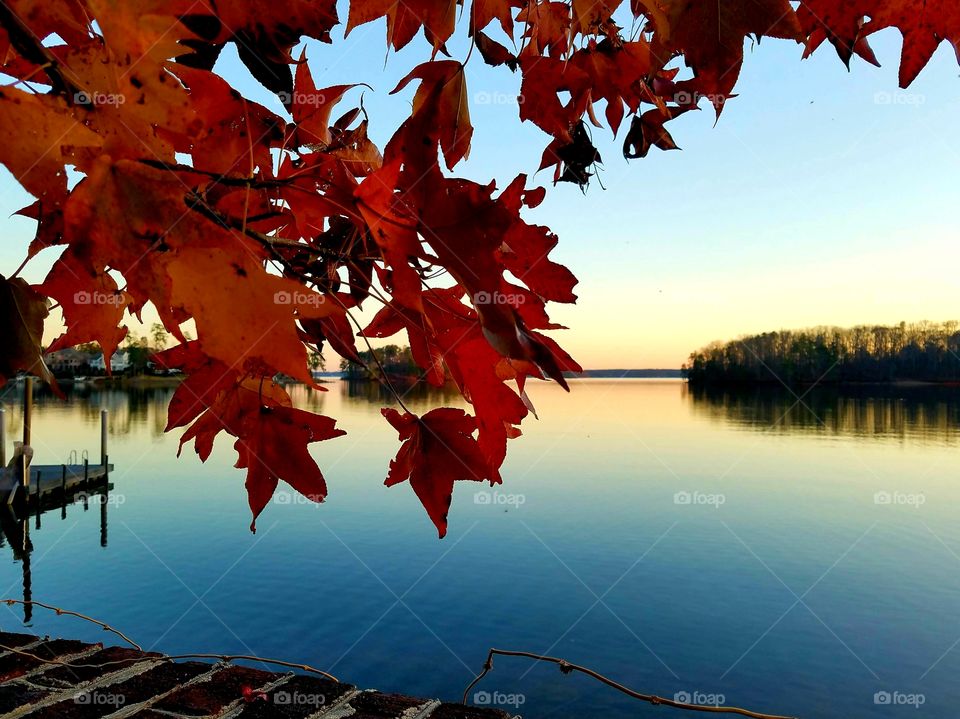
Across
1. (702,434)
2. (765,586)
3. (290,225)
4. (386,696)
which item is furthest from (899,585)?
(702,434)

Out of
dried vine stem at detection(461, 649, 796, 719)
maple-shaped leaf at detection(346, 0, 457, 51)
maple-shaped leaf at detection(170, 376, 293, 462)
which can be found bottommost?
dried vine stem at detection(461, 649, 796, 719)

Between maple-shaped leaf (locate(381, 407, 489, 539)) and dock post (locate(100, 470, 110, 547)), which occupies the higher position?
maple-shaped leaf (locate(381, 407, 489, 539))

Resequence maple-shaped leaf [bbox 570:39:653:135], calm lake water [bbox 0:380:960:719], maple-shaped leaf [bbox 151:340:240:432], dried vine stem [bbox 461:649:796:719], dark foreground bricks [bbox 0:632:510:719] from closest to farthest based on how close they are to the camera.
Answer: maple-shaped leaf [bbox 151:340:240:432]
maple-shaped leaf [bbox 570:39:653:135]
dried vine stem [bbox 461:649:796:719]
dark foreground bricks [bbox 0:632:510:719]
calm lake water [bbox 0:380:960:719]

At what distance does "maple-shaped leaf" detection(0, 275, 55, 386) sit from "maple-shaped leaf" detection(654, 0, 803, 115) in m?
0.53

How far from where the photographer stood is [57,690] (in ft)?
5.88

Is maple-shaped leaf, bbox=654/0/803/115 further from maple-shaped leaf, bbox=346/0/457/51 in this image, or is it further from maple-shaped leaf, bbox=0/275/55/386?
maple-shaped leaf, bbox=0/275/55/386

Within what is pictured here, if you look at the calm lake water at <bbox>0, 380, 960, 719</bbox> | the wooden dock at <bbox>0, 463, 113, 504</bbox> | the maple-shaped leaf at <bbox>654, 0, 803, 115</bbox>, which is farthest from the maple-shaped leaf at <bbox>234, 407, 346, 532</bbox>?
the wooden dock at <bbox>0, 463, 113, 504</bbox>

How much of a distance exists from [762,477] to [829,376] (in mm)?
51738

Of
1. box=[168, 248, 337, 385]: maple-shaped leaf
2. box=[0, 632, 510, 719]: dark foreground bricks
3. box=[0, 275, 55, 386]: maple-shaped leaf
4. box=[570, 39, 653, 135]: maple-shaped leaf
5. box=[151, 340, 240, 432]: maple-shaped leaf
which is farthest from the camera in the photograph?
box=[0, 632, 510, 719]: dark foreground bricks

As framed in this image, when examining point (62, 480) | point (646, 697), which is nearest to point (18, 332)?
point (646, 697)

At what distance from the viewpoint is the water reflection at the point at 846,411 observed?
43.4 meters

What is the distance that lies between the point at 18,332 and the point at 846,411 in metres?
66.8

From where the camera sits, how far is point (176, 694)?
5.71ft

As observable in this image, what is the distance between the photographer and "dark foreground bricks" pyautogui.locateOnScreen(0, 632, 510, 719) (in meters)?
1.60
